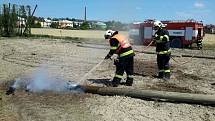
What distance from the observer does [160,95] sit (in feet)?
32.1

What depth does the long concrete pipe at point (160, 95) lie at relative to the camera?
375 inches

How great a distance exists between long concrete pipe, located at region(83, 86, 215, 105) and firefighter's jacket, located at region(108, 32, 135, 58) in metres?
1.34

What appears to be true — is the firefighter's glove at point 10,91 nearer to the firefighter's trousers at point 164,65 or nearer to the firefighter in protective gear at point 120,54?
the firefighter in protective gear at point 120,54

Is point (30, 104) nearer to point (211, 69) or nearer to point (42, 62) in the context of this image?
point (42, 62)

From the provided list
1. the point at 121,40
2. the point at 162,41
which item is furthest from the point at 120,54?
the point at 162,41

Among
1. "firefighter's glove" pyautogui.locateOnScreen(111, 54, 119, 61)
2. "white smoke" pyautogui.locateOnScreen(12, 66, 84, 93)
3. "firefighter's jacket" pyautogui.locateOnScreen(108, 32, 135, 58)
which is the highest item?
"firefighter's jacket" pyautogui.locateOnScreen(108, 32, 135, 58)

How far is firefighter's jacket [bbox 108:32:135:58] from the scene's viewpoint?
11.2 meters

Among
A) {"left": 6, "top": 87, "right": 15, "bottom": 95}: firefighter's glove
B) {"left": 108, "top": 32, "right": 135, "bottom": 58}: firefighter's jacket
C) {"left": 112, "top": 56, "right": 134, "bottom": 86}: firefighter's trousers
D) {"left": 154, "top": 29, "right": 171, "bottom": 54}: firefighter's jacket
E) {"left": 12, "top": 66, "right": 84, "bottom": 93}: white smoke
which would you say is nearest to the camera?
{"left": 6, "top": 87, "right": 15, "bottom": 95}: firefighter's glove

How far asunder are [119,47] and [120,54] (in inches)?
9.5

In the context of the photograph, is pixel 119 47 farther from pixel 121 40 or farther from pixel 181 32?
pixel 181 32

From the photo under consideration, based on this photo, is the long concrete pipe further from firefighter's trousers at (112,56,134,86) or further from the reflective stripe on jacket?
the reflective stripe on jacket

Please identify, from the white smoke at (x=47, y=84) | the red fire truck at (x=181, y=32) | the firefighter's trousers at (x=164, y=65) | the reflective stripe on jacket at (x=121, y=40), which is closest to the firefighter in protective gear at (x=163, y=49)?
the firefighter's trousers at (x=164, y=65)

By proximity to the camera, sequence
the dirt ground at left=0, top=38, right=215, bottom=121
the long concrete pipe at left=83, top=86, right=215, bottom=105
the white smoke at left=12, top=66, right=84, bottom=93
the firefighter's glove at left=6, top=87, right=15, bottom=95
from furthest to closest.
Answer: the white smoke at left=12, top=66, right=84, bottom=93 < the firefighter's glove at left=6, top=87, right=15, bottom=95 < the long concrete pipe at left=83, top=86, right=215, bottom=105 < the dirt ground at left=0, top=38, right=215, bottom=121

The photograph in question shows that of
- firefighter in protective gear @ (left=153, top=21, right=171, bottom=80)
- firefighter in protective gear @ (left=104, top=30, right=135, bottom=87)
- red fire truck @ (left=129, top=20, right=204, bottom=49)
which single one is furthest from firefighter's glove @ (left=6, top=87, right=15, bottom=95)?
red fire truck @ (left=129, top=20, right=204, bottom=49)
